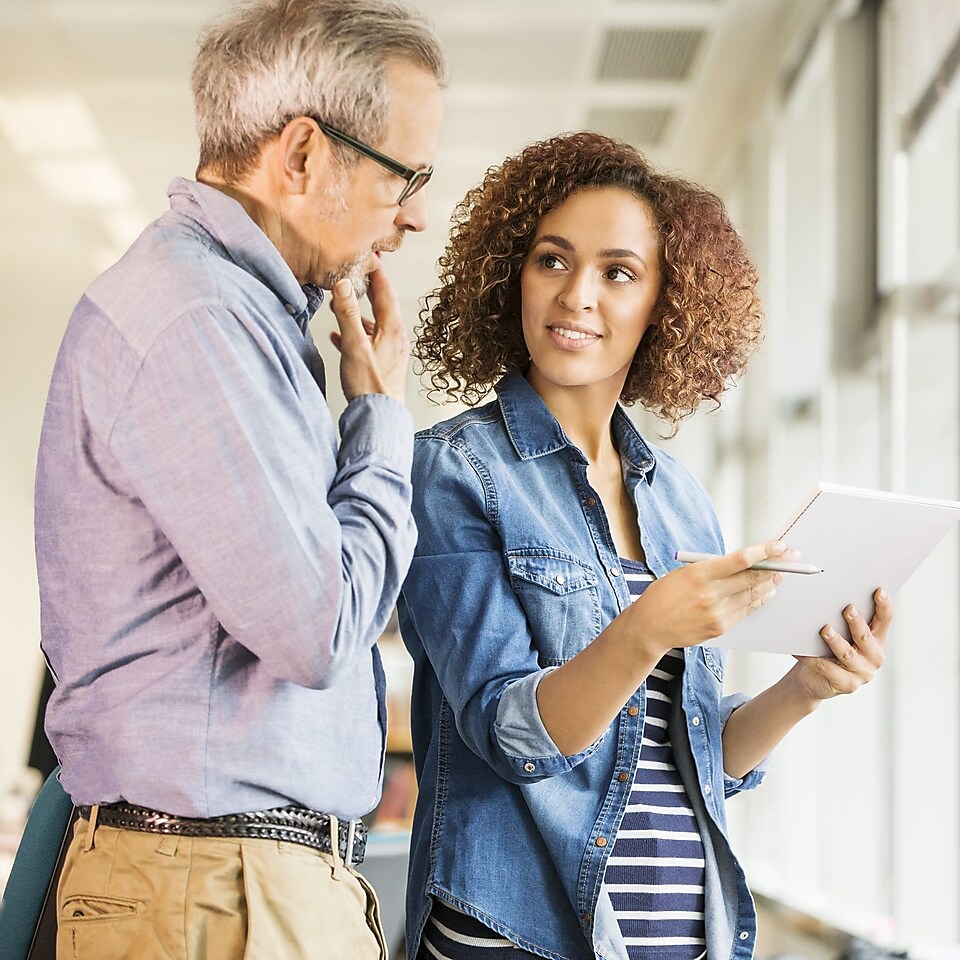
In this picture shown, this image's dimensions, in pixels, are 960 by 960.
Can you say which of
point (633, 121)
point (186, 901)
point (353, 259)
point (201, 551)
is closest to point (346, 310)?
point (353, 259)

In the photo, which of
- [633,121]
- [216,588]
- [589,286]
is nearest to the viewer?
[216,588]

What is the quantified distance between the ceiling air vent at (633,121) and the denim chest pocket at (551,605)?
4.44 meters

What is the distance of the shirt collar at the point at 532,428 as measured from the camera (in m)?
1.59

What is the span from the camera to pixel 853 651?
58.7 inches

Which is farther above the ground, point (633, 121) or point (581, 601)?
point (633, 121)

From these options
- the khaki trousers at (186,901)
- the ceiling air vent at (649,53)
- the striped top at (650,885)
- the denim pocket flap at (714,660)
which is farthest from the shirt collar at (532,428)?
the ceiling air vent at (649,53)

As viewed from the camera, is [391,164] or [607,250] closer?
[391,164]

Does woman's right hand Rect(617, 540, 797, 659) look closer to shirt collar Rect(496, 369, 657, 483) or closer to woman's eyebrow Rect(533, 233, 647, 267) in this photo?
shirt collar Rect(496, 369, 657, 483)

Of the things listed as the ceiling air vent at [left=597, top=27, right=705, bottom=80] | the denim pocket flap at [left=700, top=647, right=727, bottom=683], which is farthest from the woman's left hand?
the ceiling air vent at [left=597, top=27, right=705, bottom=80]

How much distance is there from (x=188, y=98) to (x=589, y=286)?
442 cm

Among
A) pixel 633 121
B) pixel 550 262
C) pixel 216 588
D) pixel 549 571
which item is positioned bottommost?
pixel 216 588

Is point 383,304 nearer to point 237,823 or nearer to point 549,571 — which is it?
point 549,571

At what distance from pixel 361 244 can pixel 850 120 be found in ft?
11.5

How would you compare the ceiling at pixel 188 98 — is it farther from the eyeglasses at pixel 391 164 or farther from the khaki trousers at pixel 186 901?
the khaki trousers at pixel 186 901
